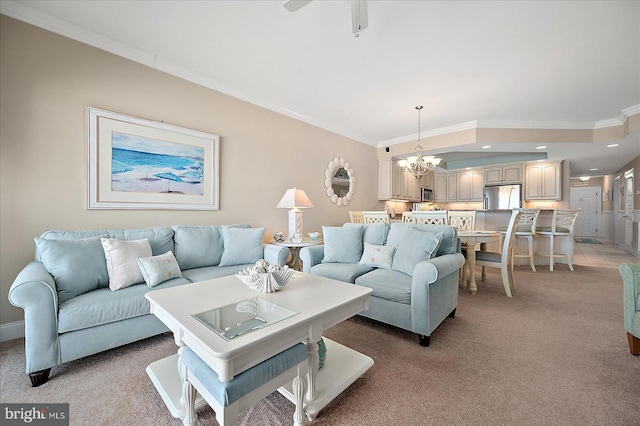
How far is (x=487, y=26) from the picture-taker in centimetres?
220

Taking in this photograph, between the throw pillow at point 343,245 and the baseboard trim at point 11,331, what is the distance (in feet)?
8.75

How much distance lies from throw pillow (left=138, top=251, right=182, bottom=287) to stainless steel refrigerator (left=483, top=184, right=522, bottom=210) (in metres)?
6.73

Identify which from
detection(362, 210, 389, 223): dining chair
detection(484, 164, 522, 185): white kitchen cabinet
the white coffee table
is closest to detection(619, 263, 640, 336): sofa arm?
the white coffee table

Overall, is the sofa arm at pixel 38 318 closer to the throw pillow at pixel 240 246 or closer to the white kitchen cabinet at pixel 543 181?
the throw pillow at pixel 240 246

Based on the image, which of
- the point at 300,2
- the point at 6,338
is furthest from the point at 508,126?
the point at 6,338

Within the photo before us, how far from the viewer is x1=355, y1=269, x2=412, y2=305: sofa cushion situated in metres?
2.12

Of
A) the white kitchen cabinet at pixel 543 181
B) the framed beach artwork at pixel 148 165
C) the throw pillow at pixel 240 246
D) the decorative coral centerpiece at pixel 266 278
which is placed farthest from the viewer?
the white kitchen cabinet at pixel 543 181

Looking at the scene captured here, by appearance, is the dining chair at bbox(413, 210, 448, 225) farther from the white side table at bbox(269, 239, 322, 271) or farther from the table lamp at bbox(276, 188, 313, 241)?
the table lamp at bbox(276, 188, 313, 241)

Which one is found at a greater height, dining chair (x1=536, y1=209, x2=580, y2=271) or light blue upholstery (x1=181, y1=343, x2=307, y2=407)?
dining chair (x1=536, y1=209, x2=580, y2=271)

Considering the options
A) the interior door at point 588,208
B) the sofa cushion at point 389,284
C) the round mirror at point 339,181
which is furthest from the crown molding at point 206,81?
the interior door at point 588,208

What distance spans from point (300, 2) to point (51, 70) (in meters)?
2.24

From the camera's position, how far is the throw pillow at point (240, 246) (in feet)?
9.10

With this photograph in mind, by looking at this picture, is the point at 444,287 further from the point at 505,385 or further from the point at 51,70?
the point at 51,70

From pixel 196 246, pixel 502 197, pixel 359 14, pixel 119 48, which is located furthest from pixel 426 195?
pixel 119 48
